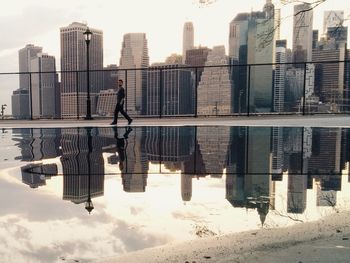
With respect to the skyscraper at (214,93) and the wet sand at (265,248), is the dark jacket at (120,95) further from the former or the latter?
the wet sand at (265,248)

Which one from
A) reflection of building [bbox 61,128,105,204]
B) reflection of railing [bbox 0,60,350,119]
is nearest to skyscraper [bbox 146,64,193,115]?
reflection of railing [bbox 0,60,350,119]

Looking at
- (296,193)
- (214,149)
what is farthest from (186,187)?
(214,149)

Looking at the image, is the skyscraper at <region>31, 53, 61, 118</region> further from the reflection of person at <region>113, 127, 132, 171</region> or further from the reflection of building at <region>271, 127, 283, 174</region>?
the reflection of building at <region>271, 127, 283, 174</region>

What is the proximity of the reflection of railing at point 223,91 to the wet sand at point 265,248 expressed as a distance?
1717 cm

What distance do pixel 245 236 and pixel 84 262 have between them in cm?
169

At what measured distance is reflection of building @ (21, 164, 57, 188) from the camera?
265 inches

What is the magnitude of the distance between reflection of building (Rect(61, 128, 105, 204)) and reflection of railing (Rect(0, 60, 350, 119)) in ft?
33.8

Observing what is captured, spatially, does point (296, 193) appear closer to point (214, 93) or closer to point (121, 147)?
point (121, 147)

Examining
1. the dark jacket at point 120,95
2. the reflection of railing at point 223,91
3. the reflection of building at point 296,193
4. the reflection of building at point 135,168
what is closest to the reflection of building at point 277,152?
the reflection of building at point 296,193

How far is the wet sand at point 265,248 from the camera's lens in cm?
354

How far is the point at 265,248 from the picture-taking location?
3770 millimetres

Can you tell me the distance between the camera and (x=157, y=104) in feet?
76.5

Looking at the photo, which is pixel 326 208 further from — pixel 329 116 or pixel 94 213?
pixel 329 116

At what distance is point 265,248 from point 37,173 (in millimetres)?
5107
